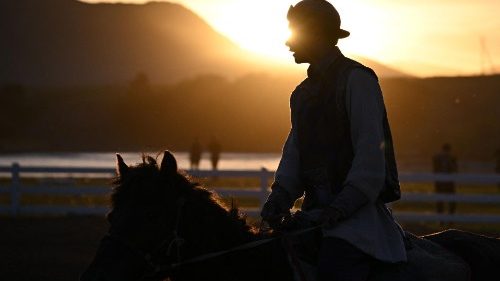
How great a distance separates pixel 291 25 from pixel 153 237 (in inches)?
49.1

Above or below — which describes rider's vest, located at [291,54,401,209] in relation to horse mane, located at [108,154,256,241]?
above

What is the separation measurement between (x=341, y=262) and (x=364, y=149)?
0.52m

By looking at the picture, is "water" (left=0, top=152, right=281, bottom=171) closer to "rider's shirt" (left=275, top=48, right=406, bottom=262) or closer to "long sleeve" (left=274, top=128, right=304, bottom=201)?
"long sleeve" (left=274, top=128, right=304, bottom=201)

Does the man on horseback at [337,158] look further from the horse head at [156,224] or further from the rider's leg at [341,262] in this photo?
the horse head at [156,224]

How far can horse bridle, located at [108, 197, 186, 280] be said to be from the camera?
4500 millimetres

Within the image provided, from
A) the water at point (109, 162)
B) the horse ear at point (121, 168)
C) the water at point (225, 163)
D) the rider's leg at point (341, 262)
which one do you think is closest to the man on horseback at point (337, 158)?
the rider's leg at point (341, 262)

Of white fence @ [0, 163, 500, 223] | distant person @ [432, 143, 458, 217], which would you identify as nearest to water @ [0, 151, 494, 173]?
distant person @ [432, 143, 458, 217]

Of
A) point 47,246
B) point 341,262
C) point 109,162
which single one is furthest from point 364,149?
point 109,162

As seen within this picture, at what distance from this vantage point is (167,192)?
4680 millimetres

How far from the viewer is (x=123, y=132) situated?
10631cm

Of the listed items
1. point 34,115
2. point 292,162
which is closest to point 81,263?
point 292,162

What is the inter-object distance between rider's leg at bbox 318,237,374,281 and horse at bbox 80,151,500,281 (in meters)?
0.12

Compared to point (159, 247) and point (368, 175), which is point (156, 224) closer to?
point (159, 247)

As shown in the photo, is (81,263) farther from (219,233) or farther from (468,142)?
(468,142)
